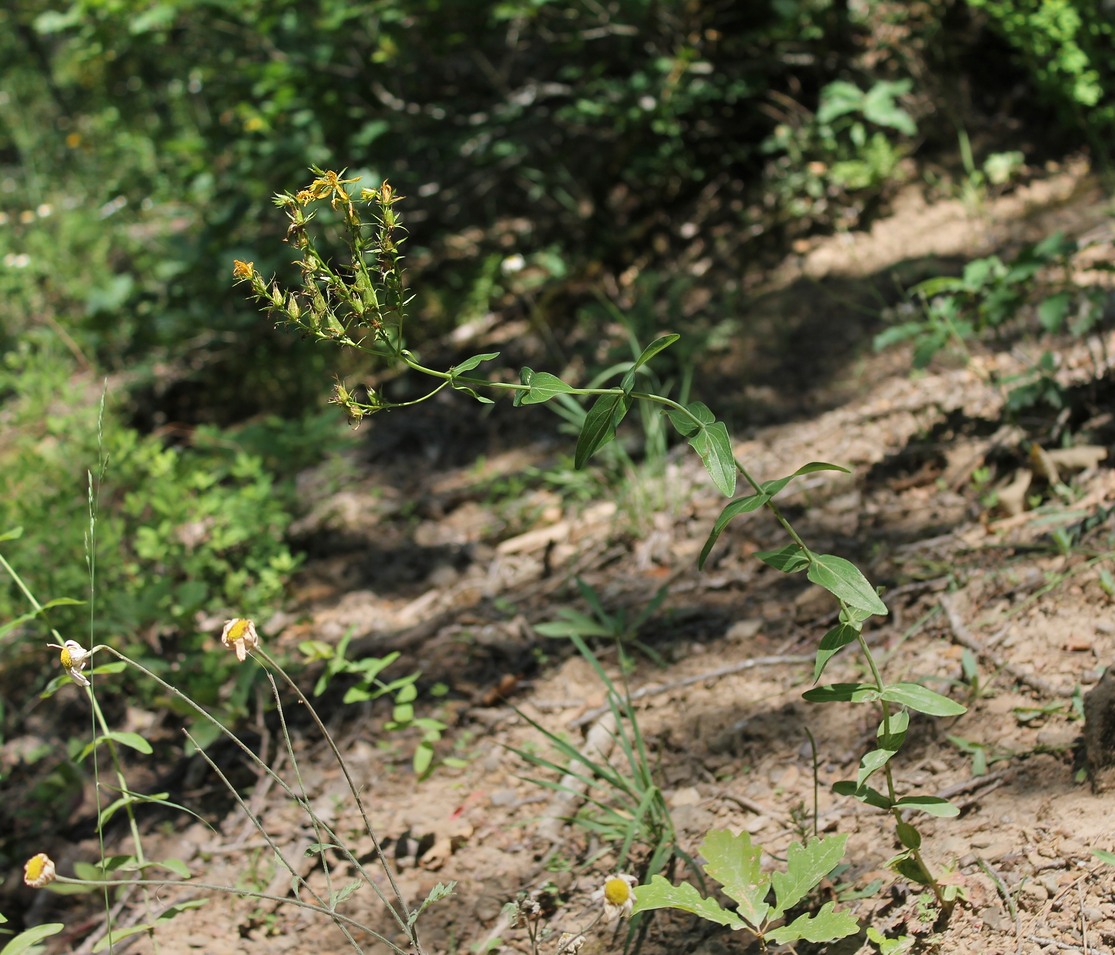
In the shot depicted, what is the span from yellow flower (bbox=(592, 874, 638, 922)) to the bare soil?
6 centimetres

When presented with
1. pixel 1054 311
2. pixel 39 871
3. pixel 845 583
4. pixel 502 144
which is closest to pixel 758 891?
pixel 845 583

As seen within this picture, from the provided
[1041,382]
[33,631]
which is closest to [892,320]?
[1041,382]

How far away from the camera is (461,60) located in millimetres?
5008

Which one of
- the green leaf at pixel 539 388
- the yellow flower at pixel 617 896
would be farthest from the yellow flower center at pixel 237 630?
the yellow flower at pixel 617 896

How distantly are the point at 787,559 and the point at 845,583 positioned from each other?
0.35ft

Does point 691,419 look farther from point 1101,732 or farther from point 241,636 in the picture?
point 1101,732

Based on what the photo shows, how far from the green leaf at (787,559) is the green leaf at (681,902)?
1.69ft

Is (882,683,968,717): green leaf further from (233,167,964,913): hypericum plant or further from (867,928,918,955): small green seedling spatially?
(867,928,918,955): small green seedling

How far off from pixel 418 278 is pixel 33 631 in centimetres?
280

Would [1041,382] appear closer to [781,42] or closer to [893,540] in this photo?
[893,540]

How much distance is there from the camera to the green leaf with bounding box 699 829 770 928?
150 centimetres

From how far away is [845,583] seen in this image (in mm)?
1410

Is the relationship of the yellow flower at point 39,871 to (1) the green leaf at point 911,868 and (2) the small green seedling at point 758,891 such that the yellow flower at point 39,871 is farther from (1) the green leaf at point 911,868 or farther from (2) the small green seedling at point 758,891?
(1) the green leaf at point 911,868

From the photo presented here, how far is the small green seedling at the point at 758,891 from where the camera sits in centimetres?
143
